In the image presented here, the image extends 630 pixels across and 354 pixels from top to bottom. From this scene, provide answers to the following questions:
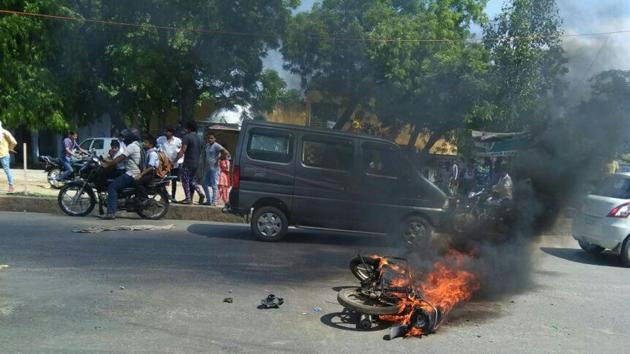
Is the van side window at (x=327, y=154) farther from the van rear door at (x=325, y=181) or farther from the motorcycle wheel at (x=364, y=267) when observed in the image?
Result: the motorcycle wheel at (x=364, y=267)

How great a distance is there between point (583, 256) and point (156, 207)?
759 centimetres

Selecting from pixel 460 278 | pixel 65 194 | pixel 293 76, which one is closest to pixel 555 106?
pixel 460 278

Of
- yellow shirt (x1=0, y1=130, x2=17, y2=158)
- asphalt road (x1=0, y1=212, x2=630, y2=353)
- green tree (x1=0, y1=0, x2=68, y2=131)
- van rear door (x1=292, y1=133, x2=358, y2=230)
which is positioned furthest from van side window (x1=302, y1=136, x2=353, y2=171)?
green tree (x1=0, y1=0, x2=68, y2=131)

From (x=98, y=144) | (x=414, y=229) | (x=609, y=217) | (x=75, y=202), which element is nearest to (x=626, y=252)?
(x=609, y=217)

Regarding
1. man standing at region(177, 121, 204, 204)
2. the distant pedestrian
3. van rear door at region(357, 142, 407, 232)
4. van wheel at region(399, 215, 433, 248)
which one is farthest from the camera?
the distant pedestrian

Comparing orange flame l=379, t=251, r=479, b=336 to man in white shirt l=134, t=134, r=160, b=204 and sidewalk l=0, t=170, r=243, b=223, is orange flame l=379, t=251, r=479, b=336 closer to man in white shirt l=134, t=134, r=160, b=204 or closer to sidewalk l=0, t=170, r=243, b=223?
sidewalk l=0, t=170, r=243, b=223

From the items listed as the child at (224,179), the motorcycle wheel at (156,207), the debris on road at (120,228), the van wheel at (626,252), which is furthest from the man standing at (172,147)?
the van wheel at (626,252)

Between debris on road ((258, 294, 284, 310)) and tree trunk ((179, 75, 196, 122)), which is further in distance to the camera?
tree trunk ((179, 75, 196, 122))

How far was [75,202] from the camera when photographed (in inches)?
388

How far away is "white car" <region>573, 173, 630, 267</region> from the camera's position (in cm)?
846

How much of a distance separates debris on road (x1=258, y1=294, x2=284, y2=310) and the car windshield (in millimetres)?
5941

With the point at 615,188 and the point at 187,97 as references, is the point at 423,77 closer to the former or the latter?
the point at 187,97

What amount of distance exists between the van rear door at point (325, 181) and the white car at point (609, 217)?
3.83 meters

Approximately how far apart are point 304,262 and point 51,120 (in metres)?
15.0
